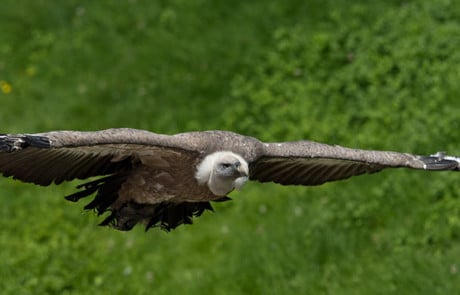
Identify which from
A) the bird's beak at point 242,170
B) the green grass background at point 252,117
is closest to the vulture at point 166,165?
the bird's beak at point 242,170

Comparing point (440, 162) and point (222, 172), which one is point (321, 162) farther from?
point (222, 172)

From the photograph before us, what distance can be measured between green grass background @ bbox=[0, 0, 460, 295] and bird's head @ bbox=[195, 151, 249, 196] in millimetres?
2914

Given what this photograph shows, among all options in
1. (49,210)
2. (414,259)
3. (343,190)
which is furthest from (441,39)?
(49,210)

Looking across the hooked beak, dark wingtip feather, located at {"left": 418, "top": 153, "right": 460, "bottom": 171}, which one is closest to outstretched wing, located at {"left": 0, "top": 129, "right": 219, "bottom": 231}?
the hooked beak

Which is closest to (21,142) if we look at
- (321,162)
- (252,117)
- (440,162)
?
(321,162)

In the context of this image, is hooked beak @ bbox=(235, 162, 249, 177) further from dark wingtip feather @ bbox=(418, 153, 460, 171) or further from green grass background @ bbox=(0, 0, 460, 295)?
green grass background @ bbox=(0, 0, 460, 295)

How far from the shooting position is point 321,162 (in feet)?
26.4

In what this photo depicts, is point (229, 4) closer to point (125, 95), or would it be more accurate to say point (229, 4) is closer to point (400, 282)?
point (125, 95)

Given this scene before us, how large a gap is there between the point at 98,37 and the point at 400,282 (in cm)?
530

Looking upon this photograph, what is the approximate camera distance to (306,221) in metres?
10.3

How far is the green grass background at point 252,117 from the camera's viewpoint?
392 inches

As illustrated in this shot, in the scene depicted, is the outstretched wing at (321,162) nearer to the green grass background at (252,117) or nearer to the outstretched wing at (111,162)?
the outstretched wing at (111,162)

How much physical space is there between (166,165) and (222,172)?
470mm

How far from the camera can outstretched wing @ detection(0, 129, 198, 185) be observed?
6.41 metres
